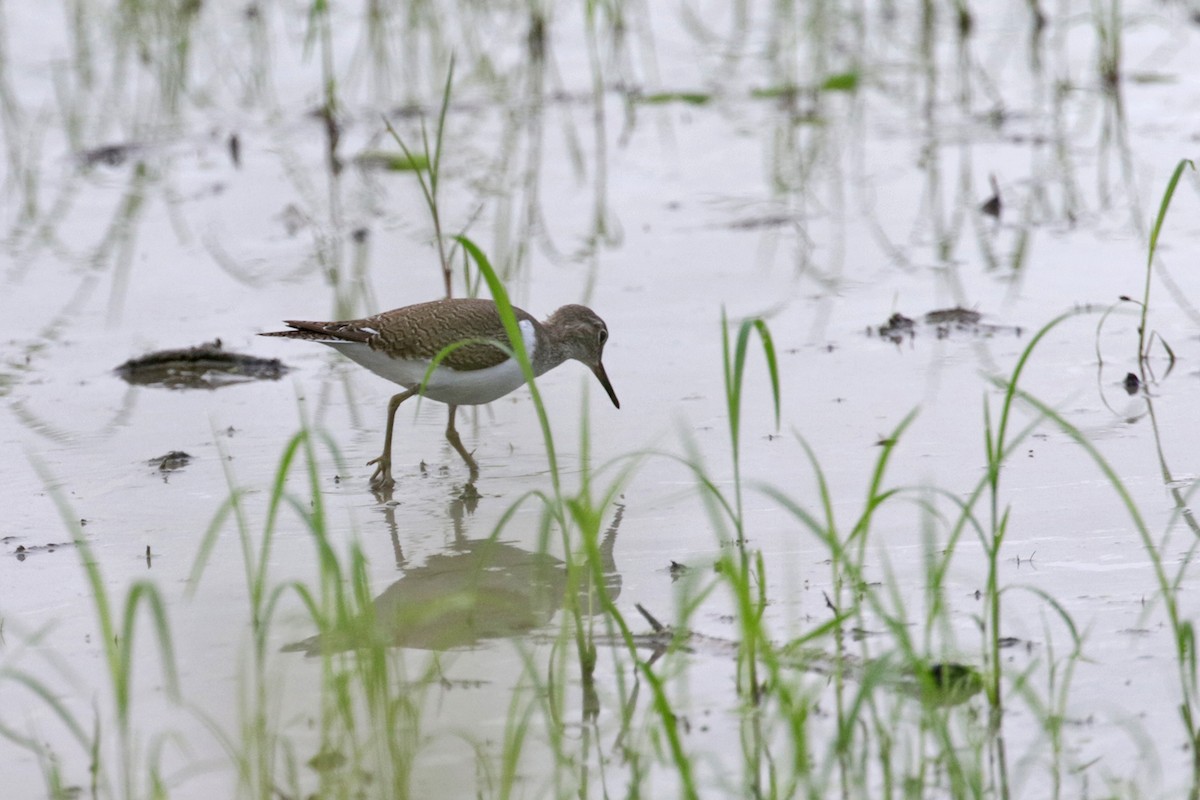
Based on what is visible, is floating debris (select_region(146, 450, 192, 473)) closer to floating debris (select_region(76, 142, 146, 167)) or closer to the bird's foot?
the bird's foot

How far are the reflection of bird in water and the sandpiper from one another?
0.77m

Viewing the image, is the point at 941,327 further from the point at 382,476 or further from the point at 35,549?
the point at 35,549

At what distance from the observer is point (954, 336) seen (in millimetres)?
6637

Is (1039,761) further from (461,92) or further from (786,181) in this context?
(461,92)

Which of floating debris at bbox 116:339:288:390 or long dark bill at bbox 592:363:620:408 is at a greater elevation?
floating debris at bbox 116:339:288:390

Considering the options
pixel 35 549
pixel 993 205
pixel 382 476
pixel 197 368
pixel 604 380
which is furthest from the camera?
pixel 993 205

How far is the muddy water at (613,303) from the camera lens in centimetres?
404

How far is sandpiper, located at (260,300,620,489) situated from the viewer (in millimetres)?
5605

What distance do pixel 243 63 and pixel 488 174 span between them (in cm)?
308

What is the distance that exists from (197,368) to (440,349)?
144cm

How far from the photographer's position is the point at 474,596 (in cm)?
427

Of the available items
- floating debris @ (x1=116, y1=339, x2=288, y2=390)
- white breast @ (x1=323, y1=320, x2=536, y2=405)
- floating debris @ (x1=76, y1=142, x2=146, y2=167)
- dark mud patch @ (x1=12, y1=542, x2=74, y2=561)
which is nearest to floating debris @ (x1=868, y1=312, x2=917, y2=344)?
white breast @ (x1=323, y1=320, x2=536, y2=405)

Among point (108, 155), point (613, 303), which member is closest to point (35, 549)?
point (613, 303)

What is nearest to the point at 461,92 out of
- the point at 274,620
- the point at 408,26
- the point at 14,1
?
the point at 408,26
